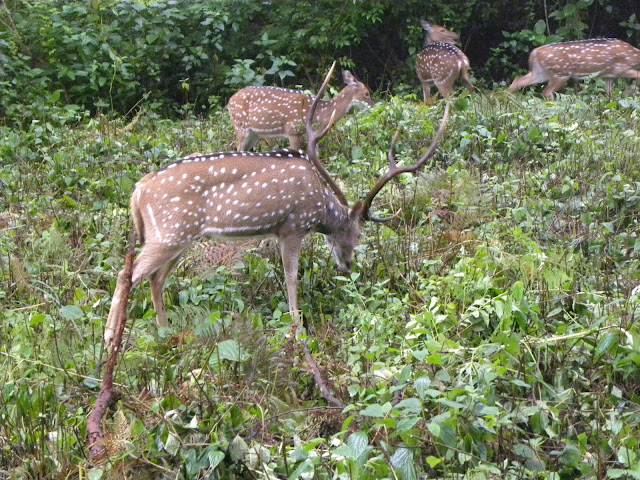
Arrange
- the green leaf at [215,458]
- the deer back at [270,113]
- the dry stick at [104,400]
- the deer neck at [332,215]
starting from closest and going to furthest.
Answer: the green leaf at [215,458]
the dry stick at [104,400]
the deer neck at [332,215]
the deer back at [270,113]

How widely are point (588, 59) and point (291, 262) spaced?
709 cm

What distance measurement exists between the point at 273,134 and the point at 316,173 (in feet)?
12.3

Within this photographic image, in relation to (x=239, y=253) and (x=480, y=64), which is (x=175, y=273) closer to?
(x=239, y=253)

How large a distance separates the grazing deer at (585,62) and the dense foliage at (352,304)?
53 centimetres

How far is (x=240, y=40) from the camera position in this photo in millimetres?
13703

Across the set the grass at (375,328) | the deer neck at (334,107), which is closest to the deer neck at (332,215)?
the grass at (375,328)

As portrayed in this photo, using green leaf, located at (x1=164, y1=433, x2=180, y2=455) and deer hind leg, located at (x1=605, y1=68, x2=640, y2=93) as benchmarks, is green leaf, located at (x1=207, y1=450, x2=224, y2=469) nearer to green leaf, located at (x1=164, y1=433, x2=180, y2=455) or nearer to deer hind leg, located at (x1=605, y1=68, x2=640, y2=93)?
green leaf, located at (x1=164, y1=433, x2=180, y2=455)

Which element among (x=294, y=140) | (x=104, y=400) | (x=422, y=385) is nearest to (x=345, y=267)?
(x=422, y=385)

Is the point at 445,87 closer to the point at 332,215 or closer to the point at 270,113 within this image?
the point at 270,113

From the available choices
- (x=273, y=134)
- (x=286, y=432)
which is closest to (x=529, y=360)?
(x=286, y=432)

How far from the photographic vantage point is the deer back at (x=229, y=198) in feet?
21.6

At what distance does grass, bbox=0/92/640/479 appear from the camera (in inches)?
177

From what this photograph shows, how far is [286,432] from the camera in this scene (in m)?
4.89

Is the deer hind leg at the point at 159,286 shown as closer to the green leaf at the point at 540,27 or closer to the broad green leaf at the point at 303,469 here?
the broad green leaf at the point at 303,469
